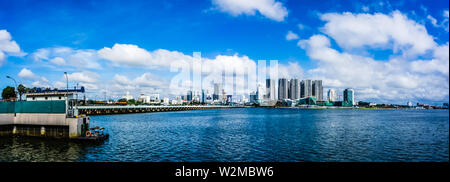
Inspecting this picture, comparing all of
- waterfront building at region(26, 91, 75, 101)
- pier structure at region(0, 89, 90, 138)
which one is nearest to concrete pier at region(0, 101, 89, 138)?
pier structure at region(0, 89, 90, 138)

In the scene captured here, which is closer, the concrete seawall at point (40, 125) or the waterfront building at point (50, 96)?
the concrete seawall at point (40, 125)

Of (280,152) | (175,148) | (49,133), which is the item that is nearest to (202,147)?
(175,148)

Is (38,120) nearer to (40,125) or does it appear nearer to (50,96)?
(40,125)

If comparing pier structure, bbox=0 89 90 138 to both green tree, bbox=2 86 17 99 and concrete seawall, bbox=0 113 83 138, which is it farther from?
green tree, bbox=2 86 17 99

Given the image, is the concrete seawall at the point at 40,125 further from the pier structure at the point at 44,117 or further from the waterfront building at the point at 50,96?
the waterfront building at the point at 50,96

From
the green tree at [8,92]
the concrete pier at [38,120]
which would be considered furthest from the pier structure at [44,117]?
the green tree at [8,92]

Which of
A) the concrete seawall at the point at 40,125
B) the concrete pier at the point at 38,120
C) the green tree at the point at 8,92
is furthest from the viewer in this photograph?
the green tree at the point at 8,92

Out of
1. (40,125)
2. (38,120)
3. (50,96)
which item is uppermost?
(50,96)

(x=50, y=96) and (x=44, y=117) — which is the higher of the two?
(x=50, y=96)

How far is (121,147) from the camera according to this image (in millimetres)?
41344

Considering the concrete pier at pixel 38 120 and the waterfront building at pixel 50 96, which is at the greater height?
the waterfront building at pixel 50 96

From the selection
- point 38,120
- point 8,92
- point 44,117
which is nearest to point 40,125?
point 38,120
